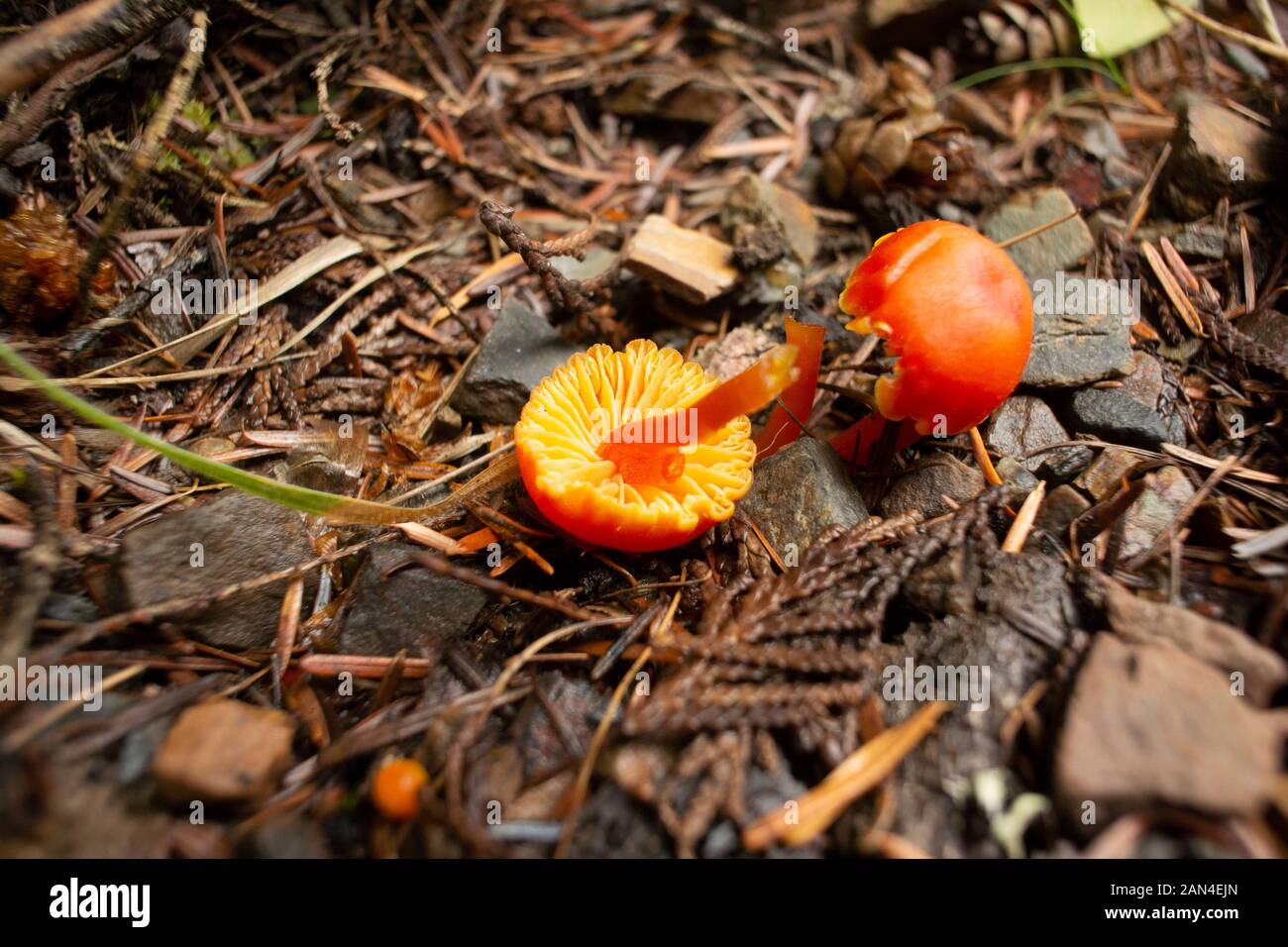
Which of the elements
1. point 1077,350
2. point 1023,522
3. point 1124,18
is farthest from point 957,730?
point 1124,18

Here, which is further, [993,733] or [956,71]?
[956,71]

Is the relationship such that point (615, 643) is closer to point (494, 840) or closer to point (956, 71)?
point (494, 840)

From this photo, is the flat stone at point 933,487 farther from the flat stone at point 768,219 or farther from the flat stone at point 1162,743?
the flat stone at point 768,219

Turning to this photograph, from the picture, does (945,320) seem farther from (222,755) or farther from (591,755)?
(222,755)

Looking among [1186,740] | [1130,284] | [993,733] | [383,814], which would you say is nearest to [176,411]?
[383,814]

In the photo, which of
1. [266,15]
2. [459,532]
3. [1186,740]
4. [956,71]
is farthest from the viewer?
[956,71]

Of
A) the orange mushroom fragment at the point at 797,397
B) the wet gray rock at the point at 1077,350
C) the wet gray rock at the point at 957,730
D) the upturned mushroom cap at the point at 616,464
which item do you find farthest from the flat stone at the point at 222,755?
the wet gray rock at the point at 1077,350
